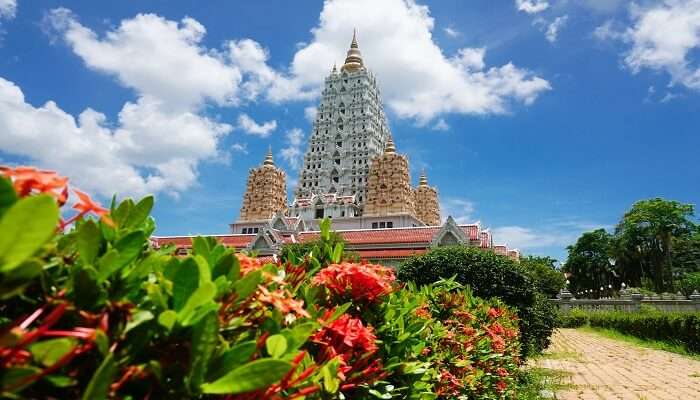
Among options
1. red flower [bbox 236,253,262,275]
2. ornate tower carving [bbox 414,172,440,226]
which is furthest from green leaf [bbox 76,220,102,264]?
ornate tower carving [bbox 414,172,440,226]

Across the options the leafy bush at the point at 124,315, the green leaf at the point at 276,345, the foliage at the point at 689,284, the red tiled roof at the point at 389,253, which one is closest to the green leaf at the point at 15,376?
the leafy bush at the point at 124,315

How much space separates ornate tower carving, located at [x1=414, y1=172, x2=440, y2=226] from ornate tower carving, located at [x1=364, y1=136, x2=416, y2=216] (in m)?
10.9

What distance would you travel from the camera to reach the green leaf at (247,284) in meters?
1.04

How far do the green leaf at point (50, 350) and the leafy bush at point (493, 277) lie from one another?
9817 millimetres

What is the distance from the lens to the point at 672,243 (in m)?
47.2

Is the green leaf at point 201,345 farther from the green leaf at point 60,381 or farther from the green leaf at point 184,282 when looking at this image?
the green leaf at point 60,381

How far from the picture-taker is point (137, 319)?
0.83 m

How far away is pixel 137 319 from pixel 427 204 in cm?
6186

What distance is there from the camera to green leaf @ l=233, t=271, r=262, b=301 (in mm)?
1036

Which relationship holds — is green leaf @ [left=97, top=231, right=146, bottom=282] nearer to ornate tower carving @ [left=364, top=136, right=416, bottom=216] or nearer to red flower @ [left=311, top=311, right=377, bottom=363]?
red flower @ [left=311, top=311, right=377, bottom=363]

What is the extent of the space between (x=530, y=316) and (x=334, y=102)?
177 feet

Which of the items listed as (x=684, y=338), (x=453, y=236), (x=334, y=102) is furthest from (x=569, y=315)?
(x=334, y=102)

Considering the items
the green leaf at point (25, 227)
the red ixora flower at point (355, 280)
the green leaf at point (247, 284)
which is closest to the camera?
the green leaf at point (25, 227)

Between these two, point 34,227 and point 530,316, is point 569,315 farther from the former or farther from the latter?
point 34,227
